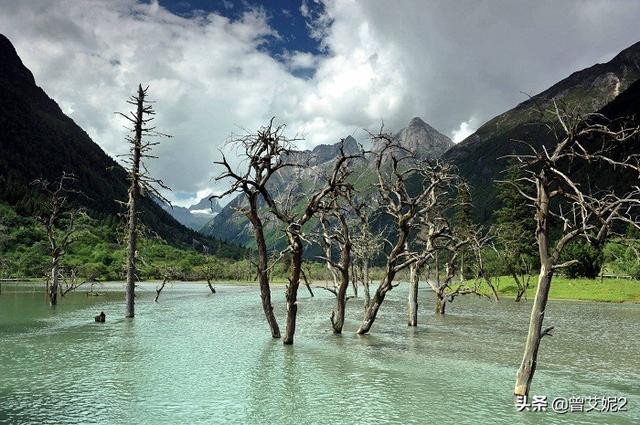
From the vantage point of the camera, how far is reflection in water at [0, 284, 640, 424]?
15.7 metres

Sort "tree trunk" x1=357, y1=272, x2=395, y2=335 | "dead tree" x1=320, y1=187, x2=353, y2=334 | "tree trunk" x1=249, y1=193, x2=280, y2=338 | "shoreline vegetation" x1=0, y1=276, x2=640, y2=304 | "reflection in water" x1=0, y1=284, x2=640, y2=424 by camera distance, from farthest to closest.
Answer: "shoreline vegetation" x1=0, y1=276, x2=640, y2=304 → "tree trunk" x1=357, y1=272, x2=395, y2=335 → "dead tree" x1=320, y1=187, x2=353, y2=334 → "tree trunk" x1=249, y1=193, x2=280, y2=338 → "reflection in water" x1=0, y1=284, x2=640, y2=424

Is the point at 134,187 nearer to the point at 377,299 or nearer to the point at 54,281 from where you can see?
the point at 377,299

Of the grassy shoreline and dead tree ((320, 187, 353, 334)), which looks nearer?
dead tree ((320, 187, 353, 334))

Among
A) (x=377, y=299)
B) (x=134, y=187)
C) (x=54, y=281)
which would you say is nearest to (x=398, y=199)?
(x=377, y=299)

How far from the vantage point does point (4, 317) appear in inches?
1729

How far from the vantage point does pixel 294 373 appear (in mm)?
21625

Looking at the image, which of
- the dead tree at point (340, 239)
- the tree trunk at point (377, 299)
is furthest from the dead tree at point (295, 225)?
the tree trunk at point (377, 299)

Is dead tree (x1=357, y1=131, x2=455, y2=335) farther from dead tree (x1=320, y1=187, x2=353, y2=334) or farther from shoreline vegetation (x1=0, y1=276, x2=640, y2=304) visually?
shoreline vegetation (x1=0, y1=276, x2=640, y2=304)

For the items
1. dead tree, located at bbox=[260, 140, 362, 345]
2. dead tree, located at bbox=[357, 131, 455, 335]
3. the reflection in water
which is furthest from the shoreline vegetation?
dead tree, located at bbox=[260, 140, 362, 345]

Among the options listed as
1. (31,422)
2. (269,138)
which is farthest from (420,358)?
(31,422)

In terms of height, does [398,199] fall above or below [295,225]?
above

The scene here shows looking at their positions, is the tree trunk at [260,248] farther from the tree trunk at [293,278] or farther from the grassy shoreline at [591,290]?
the grassy shoreline at [591,290]

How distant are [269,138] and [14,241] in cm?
14151

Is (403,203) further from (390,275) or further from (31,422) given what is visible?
(31,422)
